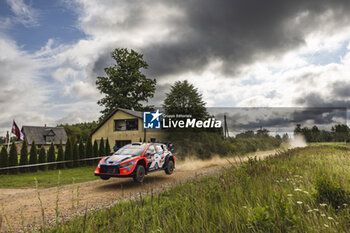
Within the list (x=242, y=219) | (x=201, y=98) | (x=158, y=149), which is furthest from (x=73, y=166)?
(x=242, y=219)

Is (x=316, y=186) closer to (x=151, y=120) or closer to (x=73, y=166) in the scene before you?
(x=73, y=166)

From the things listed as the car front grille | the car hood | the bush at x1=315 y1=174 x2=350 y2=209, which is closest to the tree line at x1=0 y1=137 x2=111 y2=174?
the car hood

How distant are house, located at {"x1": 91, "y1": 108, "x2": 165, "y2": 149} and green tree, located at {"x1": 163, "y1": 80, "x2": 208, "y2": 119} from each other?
697 centimetres

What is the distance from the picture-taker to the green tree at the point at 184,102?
85.3ft

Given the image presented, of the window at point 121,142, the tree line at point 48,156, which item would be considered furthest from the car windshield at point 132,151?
the window at point 121,142

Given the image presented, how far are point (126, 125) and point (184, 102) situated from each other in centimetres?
1160

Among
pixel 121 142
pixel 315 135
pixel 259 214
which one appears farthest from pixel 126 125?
pixel 315 135

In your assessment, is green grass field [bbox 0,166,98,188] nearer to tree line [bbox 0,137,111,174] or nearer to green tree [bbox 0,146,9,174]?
tree line [bbox 0,137,111,174]

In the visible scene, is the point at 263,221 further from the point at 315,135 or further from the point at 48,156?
the point at 315,135

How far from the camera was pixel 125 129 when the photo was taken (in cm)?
3372

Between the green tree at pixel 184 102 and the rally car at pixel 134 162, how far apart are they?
13962 millimetres

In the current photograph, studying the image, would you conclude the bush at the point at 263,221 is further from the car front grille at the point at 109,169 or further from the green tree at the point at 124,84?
the green tree at the point at 124,84

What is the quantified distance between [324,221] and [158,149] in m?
9.66

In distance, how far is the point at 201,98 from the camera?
91.4ft
